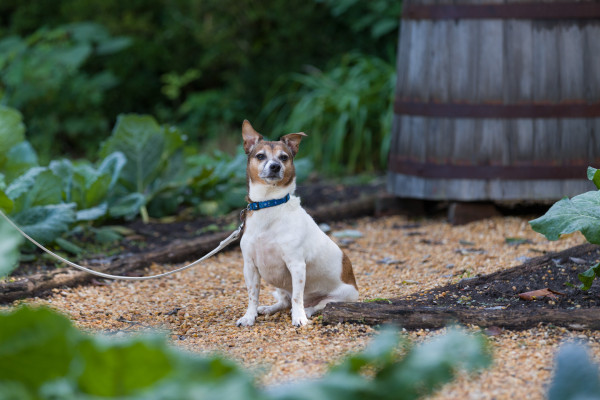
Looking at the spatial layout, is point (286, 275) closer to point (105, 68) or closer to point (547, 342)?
point (547, 342)

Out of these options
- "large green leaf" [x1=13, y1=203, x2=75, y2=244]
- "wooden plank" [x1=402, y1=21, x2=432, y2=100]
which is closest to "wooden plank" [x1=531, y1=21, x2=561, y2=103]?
"wooden plank" [x1=402, y1=21, x2=432, y2=100]

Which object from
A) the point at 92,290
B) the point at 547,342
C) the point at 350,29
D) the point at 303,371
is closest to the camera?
the point at 303,371

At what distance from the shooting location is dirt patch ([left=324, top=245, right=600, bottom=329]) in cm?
289

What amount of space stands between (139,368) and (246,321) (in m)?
1.69

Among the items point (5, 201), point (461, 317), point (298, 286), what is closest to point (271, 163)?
point (298, 286)

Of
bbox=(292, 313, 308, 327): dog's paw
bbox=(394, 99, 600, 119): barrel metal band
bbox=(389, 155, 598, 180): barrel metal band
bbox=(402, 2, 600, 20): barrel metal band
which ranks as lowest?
bbox=(292, 313, 308, 327): dog's paw

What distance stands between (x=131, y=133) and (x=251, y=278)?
2380 mm

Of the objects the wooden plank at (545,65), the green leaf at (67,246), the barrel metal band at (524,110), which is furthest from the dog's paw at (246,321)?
the wooden plank at (545,65)

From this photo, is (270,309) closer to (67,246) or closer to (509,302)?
(509,302)

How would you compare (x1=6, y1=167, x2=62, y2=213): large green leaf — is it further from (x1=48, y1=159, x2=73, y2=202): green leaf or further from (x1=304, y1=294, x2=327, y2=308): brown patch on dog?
(x1=304, y1=294, x2=327, y2=308): brown patch on dog

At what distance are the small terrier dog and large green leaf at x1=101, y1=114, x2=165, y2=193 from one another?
2027 millimetres

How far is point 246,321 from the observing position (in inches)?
131

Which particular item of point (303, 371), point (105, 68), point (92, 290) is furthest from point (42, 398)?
point (105, 68)

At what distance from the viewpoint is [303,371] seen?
2486mm
